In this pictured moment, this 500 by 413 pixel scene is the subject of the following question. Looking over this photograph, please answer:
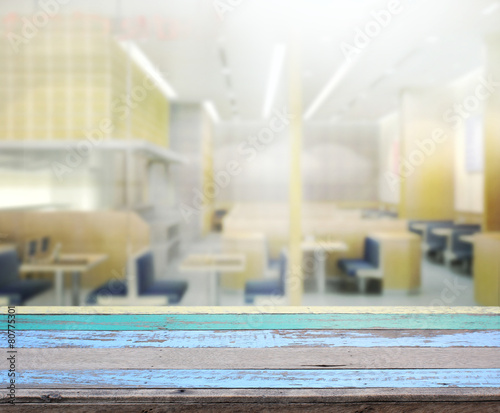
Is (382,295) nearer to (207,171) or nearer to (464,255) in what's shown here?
(464,255)

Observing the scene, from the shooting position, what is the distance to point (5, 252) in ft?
14.1

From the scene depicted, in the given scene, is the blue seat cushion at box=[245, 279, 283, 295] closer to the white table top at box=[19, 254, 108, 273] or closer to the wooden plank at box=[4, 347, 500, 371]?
the white table top at box=[19, 254, 108, 273]

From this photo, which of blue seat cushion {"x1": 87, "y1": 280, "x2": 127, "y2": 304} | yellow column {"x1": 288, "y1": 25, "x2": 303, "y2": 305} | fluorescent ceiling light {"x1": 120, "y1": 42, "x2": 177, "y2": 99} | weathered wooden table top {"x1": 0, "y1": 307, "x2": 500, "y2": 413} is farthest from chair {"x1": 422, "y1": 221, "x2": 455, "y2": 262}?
weathered wooden table top {"x1": 0, "y1": 307, "x2": 500, "y2": 413}

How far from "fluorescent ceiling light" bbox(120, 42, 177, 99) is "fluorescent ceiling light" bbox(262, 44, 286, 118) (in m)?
2.03

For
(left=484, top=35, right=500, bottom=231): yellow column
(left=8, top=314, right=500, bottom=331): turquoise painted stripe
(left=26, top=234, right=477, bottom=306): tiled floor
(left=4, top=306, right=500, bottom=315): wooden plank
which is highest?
(left=484, top=35, right=500, bottom=231): yellow column

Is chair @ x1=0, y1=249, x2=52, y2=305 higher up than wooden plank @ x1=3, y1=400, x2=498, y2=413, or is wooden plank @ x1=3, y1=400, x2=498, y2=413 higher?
wooden plank @ x1=3, y1=400, x2=498, y2=413

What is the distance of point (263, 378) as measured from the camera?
0.76 metres

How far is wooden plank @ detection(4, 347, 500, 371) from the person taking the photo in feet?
2.60

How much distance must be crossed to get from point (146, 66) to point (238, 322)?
21.7 ft

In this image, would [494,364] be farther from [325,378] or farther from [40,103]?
[40,103]

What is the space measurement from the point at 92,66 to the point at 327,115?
6946 mm

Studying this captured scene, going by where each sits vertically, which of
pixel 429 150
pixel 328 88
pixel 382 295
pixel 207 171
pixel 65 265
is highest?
pixel 328 88

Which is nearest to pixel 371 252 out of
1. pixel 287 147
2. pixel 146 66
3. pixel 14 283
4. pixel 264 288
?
pixel 287 147

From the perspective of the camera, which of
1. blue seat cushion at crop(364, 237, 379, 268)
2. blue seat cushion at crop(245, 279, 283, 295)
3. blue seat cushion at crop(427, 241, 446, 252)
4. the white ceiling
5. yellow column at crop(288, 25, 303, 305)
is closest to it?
yellow column at crop(288, 25, 303, 305)
